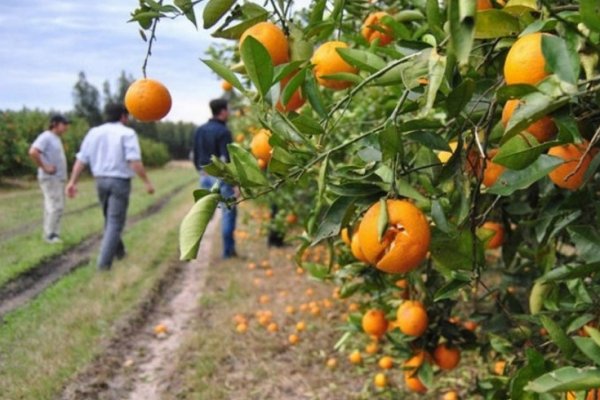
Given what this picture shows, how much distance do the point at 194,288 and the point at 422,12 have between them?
4145mm

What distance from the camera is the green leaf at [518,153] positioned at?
3.21 feet

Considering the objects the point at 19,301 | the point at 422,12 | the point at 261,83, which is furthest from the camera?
the point at 19,301

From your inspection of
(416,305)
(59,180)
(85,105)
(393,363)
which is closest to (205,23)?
(416,305)

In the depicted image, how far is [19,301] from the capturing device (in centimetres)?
490

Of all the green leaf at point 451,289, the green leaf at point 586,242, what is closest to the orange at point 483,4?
the green leaf at point 586,242

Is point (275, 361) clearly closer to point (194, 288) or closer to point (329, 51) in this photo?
point (194, 288)

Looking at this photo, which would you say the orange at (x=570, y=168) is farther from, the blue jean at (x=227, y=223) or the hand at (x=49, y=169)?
the hand at (x=49, y=169)

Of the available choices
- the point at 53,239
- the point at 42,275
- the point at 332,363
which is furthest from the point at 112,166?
the point at 332,363

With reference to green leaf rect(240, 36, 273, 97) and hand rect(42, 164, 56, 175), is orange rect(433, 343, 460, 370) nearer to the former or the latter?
green leaf rect(240, 36, 273, 97)

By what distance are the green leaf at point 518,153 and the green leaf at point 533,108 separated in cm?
11

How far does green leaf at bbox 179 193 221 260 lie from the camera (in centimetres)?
108

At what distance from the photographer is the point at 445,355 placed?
91.5 inches

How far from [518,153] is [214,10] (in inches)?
27.5

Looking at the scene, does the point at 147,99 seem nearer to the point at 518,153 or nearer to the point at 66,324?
the point at 518,153
